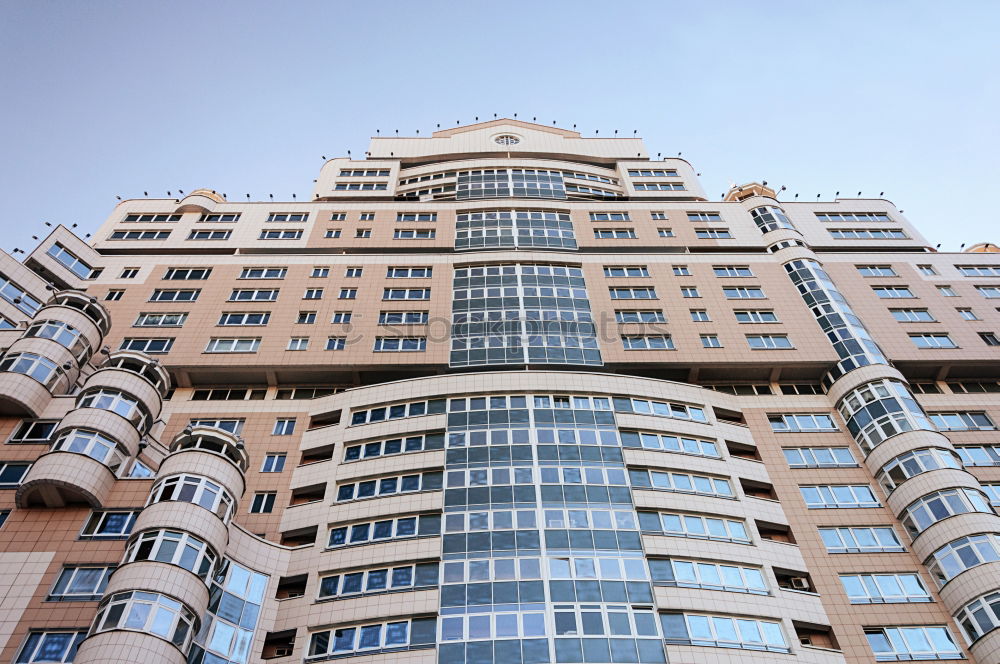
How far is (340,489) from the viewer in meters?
Result: 41.9

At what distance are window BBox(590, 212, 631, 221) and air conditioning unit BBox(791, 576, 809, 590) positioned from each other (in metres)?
35.4

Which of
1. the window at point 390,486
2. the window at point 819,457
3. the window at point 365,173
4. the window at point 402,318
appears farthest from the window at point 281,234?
the window at point 819,457

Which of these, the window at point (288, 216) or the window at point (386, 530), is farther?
the window at point (288, 216)

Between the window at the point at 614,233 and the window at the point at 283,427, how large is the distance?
30.0 meters

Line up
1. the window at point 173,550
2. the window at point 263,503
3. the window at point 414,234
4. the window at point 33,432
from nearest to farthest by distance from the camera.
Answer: the window at point 173,550 → the window at point 33,432 → the window at point 263,503 → the window at point 414,234

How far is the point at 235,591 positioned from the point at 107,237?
133ft

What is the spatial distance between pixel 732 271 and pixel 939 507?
24846 millimetres

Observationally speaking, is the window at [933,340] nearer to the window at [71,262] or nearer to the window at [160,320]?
the window at [160,320]

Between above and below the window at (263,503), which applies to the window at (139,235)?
above

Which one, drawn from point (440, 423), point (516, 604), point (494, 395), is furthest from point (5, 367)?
point (516, 604)

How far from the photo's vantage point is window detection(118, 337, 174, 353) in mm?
51188

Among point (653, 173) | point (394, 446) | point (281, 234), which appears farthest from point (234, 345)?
point (653, 173)

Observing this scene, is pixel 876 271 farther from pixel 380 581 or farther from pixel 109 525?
pixel 109 525

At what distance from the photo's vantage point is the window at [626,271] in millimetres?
58750
